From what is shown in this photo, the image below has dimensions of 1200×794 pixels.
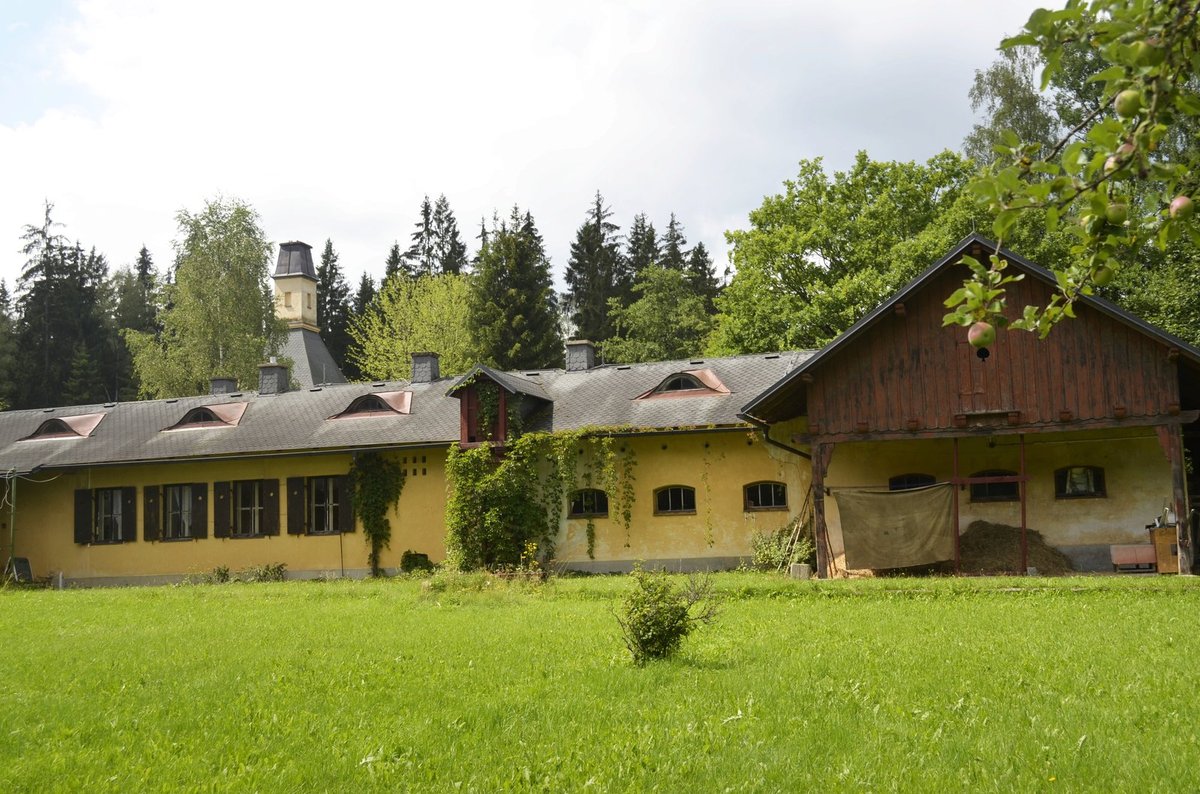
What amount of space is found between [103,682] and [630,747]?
5750mm

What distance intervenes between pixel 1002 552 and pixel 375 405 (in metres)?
15.4

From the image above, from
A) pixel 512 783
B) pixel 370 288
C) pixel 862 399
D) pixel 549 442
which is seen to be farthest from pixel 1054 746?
pixel 370 288

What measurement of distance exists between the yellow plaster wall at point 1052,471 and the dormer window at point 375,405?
11204mm

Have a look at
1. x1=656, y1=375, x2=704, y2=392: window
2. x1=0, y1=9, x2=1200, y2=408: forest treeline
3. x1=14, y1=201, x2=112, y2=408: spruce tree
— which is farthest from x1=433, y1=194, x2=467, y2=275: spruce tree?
x1=656, y1=375, x2=704, y2=392: window

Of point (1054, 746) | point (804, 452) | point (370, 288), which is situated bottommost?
point (1054, 746)

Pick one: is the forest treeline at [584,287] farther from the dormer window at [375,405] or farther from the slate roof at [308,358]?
the dormer window at [375,405]

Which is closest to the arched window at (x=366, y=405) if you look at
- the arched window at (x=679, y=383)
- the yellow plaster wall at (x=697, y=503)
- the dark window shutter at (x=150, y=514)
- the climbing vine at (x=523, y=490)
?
the climbing vine at (x=523, y=490)

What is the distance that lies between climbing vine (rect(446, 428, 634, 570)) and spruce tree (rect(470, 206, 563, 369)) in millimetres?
20097

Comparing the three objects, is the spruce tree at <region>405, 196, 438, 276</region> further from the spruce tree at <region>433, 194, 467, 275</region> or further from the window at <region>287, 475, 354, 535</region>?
the window at <region>287, 475, 354, 535</region>

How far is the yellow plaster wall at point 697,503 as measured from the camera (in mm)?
23219

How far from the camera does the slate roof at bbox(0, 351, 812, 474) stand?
962 inches

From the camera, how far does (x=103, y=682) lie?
1018 cm

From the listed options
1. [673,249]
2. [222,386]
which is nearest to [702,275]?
[673,249]

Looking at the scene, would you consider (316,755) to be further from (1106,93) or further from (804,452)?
(804,452)
